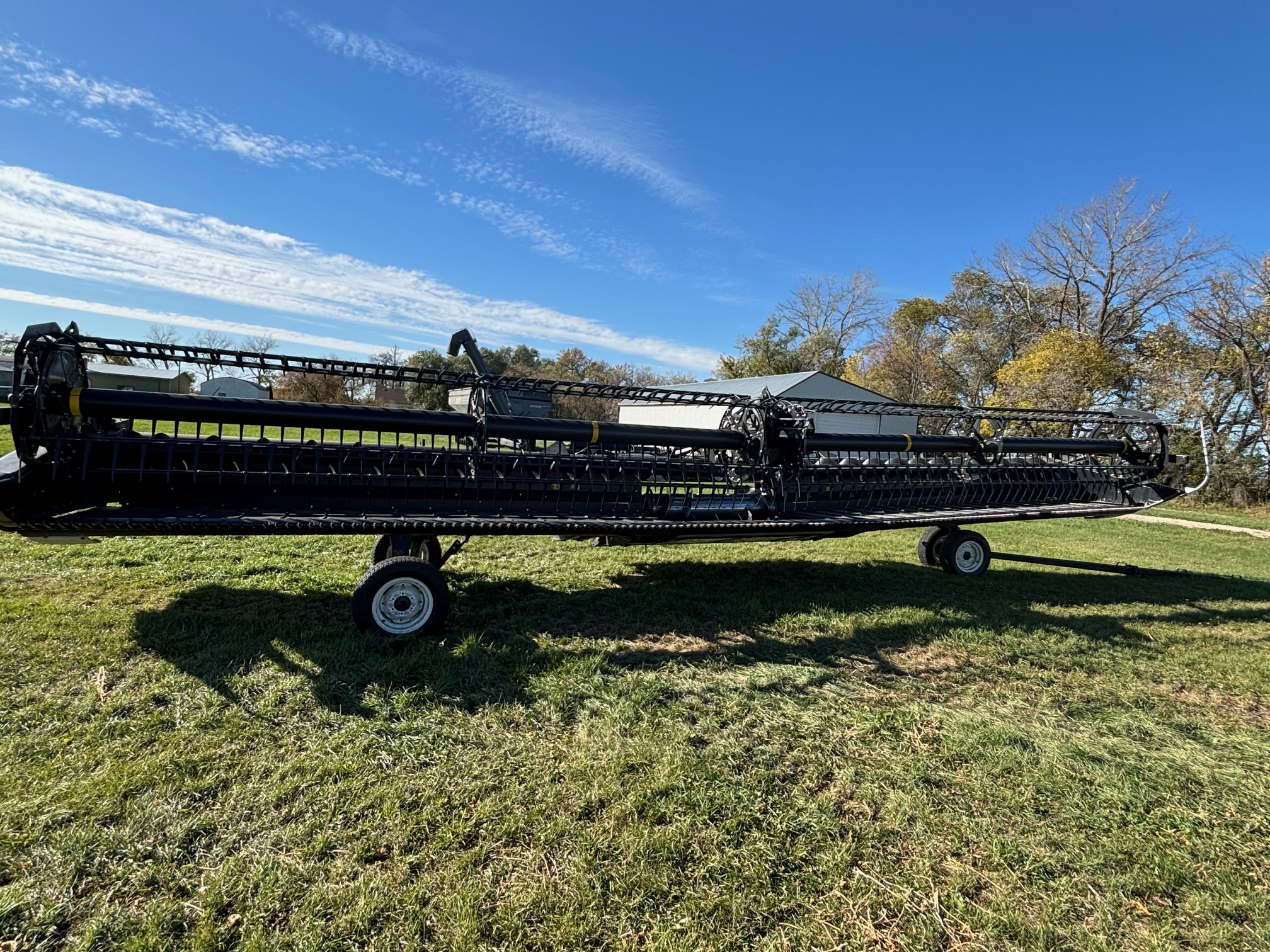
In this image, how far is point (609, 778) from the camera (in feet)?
9.59

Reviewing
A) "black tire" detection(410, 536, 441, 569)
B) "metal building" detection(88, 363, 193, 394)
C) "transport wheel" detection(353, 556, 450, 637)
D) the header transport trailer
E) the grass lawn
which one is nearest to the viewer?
the grass lawn

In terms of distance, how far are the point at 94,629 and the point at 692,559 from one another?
6002 mm

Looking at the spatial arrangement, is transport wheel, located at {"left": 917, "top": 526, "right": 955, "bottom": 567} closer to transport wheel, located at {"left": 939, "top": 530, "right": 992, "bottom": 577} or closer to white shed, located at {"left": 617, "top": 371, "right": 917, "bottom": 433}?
transport wheel, located at {"left": 939, "top": 530, "right": 992, "bottom": 577}

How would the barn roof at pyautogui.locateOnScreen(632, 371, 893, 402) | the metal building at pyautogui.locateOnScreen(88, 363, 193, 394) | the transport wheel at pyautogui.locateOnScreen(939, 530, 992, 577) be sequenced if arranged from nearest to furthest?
the transport wheel at pyautogui.locateOnScreen(939, 530, 992, 577)
the barn roof at pyautogui.locateOnScreen(632, 371, 893, 402)
the metal building at pyautogui.locateOnScreen(88, 363, 193, 394)

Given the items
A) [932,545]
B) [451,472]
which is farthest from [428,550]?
[932,545]

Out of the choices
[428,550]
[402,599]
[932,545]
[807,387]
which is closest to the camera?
[402,599]

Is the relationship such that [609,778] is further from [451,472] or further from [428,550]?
[428,550]

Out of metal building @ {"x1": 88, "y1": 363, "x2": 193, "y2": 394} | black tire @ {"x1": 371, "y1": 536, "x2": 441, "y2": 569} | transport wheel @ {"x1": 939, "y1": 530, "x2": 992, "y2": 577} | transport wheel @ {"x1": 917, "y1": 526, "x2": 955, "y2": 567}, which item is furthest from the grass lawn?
metal building @ {"x1": 88, "y1": 363, "x2": 193, "y2": 394}

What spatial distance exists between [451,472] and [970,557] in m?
6.75

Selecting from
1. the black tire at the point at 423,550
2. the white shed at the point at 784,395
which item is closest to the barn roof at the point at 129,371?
the white shed at the point at 784,395

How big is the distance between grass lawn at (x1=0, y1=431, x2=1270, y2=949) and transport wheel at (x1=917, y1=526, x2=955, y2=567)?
2.59 metres

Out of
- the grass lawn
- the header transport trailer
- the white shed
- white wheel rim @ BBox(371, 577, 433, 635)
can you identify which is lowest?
the grass lawn

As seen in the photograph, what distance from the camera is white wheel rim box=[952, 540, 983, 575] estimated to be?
26.1ft

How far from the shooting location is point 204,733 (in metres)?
3.12
